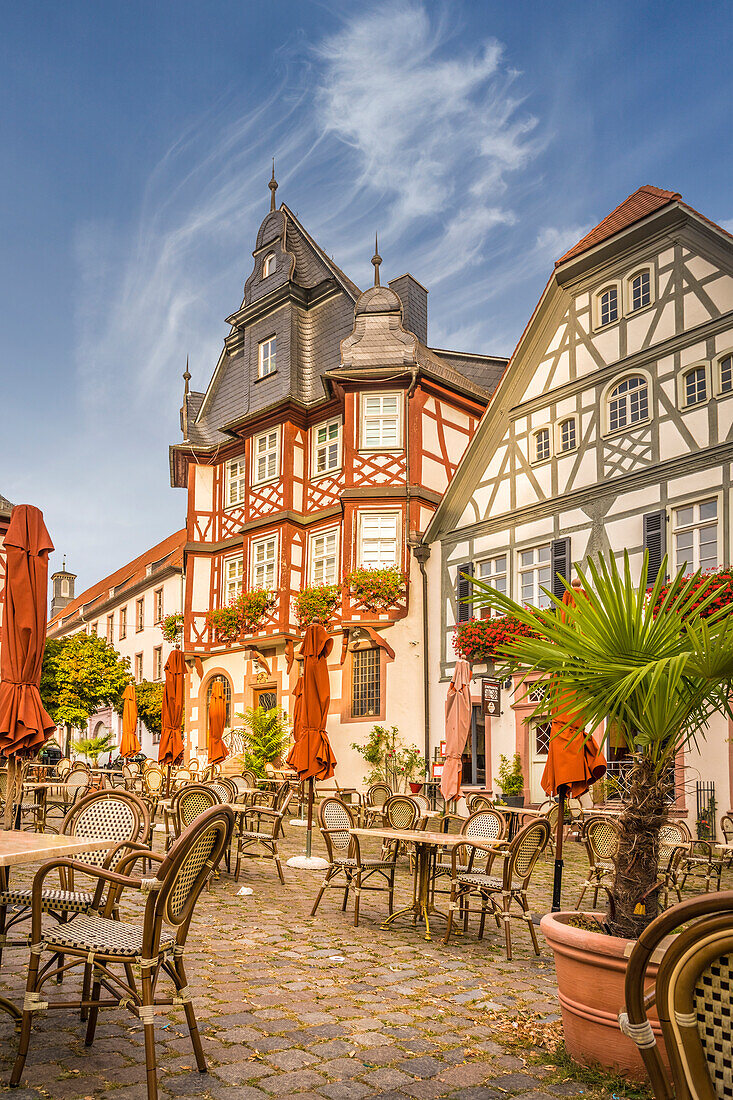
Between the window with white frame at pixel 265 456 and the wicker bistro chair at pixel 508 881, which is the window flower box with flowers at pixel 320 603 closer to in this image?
the window with white frame at pixel 265 456

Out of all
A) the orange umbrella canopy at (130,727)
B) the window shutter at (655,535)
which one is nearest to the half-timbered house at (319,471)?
the orange umbrella canopy at (130,727)

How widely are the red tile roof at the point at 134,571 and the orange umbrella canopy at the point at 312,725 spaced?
23.8 metres

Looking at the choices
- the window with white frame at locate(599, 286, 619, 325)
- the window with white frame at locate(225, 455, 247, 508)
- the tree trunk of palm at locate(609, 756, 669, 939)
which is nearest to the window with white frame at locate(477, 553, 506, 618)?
the window with white frame at locate(599, 286, 619, 325)

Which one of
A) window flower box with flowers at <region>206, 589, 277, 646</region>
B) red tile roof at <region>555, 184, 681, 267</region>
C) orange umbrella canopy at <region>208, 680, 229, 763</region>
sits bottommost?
orange umbrella canopy at <region>208, 680, 229, 763</region>

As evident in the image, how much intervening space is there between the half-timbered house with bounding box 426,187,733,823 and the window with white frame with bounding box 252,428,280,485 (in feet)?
18.8

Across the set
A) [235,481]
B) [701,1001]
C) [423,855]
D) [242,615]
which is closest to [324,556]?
[242,615]

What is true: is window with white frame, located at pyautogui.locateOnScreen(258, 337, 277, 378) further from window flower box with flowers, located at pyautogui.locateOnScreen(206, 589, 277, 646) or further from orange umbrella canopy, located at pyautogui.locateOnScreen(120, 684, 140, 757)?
orange umbrella canopy, located at pyautogui.locateOnScreen(120, 684, 140, 757)

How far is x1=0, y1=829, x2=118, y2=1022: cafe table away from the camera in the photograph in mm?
4255

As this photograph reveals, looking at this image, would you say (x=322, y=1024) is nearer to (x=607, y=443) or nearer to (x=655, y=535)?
(x=655, y=535)

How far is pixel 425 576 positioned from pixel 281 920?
14.8 metres

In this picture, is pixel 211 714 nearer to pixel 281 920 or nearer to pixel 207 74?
pixel 281 920

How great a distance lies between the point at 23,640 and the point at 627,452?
1272 centimetres

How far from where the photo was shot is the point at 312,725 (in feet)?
38.7

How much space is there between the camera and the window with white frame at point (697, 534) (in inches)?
632
